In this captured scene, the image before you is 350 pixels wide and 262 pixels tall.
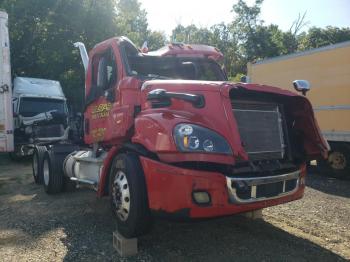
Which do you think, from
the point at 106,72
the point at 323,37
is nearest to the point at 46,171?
the point at 106,72

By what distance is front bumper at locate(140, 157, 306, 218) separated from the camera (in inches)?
148

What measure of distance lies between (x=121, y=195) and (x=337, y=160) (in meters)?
6.92

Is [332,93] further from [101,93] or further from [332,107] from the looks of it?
[101,93]

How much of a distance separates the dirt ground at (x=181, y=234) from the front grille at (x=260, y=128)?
43.8 inches

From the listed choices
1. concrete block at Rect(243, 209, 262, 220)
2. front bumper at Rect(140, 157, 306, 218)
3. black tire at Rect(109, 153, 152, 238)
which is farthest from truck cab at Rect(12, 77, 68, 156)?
front bumper at Rect(140, 157, 306, 218)

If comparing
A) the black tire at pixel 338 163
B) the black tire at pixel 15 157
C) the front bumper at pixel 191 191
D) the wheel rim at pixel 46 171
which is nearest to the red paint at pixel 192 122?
the front bumper at pixel 191 191

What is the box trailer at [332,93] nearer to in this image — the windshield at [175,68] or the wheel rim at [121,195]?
the windshield at [175,68]

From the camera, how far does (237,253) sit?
4.45m

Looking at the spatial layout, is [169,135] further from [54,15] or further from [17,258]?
[54,15]

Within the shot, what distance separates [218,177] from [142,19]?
115 feet

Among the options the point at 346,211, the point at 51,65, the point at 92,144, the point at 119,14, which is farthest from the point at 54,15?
the point at 346,211

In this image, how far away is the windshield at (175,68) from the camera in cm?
546

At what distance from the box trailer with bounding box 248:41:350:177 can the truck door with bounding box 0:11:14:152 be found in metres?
7.16

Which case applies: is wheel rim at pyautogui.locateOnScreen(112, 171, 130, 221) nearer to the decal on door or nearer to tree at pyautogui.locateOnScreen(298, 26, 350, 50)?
the decal on door
